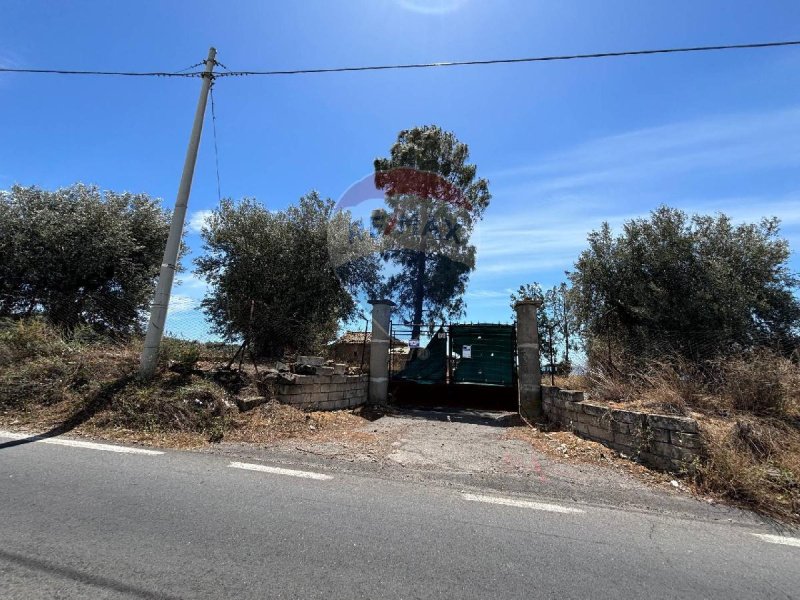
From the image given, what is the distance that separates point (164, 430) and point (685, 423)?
23.1 ft

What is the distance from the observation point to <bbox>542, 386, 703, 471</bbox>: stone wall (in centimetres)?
508

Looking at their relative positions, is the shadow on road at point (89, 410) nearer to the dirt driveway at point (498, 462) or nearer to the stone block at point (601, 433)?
the dirt driveway at point (498, 462)

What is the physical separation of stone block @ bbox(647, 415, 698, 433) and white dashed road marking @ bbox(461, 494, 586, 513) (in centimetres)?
213

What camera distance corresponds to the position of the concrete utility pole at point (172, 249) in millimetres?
7586

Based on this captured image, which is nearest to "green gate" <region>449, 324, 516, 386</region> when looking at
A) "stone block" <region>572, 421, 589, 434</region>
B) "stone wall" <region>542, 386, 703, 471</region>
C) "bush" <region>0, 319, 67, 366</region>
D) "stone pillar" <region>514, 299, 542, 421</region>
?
"stone pillar" <region>514, 299, 542, 421</region>

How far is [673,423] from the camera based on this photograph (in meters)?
5.23

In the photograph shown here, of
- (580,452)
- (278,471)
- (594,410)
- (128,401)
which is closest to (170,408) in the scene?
(128,401)

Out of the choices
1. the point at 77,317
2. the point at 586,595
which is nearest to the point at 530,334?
the point at 586,595

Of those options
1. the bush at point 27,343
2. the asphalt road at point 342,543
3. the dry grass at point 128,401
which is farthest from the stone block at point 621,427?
the bush at point 27,343

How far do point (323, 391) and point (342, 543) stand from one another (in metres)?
6.20

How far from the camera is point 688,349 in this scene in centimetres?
1004

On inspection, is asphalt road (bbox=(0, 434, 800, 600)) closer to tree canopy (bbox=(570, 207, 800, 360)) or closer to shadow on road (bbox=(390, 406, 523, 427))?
shadow on road (bbox=(390, 406, 523, 427))

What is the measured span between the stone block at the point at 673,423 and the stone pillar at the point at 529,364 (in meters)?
3.81

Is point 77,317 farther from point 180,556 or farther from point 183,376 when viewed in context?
point 180,556
